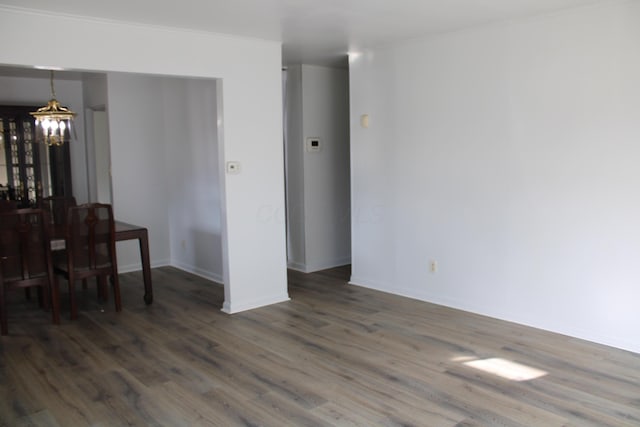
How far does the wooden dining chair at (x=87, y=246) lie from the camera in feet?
14.4

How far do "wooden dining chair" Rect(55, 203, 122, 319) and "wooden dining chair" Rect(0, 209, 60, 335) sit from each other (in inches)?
5.9

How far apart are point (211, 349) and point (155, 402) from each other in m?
0.81

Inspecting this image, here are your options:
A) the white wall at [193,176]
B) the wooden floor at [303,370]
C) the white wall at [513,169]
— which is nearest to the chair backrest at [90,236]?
the wooden floor at [303,370]

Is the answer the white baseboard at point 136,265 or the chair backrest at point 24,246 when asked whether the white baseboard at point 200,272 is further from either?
the chair backrest at point 24,246

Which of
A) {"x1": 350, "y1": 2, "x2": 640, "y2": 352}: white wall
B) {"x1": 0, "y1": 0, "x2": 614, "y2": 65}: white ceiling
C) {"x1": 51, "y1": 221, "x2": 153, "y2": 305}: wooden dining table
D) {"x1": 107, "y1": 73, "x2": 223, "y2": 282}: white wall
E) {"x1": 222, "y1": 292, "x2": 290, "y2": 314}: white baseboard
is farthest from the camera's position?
{"x1": 107, "y1": 73, "x2": 223, "y2": 282}: white wall

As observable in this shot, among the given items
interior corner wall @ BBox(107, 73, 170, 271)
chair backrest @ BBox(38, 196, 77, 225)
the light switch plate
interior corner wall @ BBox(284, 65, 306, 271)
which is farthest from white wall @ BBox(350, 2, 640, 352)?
chair backrest @ BBox(38, 196, 77, 225)

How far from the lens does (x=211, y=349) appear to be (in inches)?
147

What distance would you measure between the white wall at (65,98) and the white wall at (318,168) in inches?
106

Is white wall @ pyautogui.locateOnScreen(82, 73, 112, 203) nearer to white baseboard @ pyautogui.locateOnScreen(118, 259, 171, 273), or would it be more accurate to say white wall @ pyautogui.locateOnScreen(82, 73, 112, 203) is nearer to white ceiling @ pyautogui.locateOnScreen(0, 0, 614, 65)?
white baseboard @ pyautogui.locateOnScreen(118, 259, 171, 273)

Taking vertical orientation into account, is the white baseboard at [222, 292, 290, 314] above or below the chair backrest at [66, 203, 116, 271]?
below

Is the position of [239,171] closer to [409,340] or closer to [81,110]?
[409,340]

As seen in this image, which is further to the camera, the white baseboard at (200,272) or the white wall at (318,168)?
the white wall at (318,168)

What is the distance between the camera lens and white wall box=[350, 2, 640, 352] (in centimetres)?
353

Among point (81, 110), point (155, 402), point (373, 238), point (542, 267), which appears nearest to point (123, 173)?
point (81, 110)
